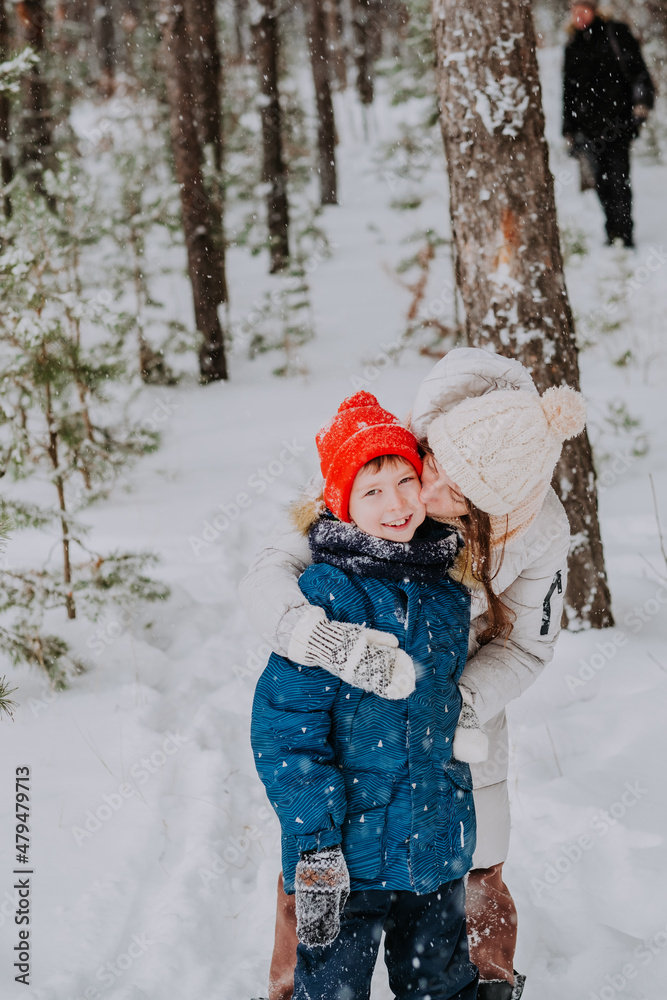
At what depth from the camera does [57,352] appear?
4.38m

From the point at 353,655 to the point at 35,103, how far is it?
13893 mm

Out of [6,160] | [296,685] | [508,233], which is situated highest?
[6,160]

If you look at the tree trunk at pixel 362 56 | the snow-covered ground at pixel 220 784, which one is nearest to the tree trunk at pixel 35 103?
the tree trunk at pixel 362 56

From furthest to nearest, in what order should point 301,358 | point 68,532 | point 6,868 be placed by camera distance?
1. point 301,358
2. point 68,532
3. point 6,868

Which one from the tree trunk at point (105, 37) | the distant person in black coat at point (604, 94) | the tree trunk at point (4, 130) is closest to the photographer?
the distant person in black coat at point (604, 94)

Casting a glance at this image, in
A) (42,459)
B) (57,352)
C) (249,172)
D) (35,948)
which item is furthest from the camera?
(249,172)

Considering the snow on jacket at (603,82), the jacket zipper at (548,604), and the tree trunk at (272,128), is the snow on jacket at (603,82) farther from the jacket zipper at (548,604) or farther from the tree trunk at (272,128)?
the jacket zipper at (548,604)

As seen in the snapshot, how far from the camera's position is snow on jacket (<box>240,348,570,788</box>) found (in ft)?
6.62

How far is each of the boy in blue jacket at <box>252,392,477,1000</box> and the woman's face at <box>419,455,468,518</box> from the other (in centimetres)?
3

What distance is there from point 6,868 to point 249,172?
14.9 metres

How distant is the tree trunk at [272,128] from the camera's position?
11.3m

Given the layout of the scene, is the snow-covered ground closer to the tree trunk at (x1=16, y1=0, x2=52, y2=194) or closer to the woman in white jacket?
the woman in white jacket

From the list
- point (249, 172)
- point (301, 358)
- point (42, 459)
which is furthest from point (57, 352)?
point (249, 172)

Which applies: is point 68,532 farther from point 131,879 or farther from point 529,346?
point 529,346
